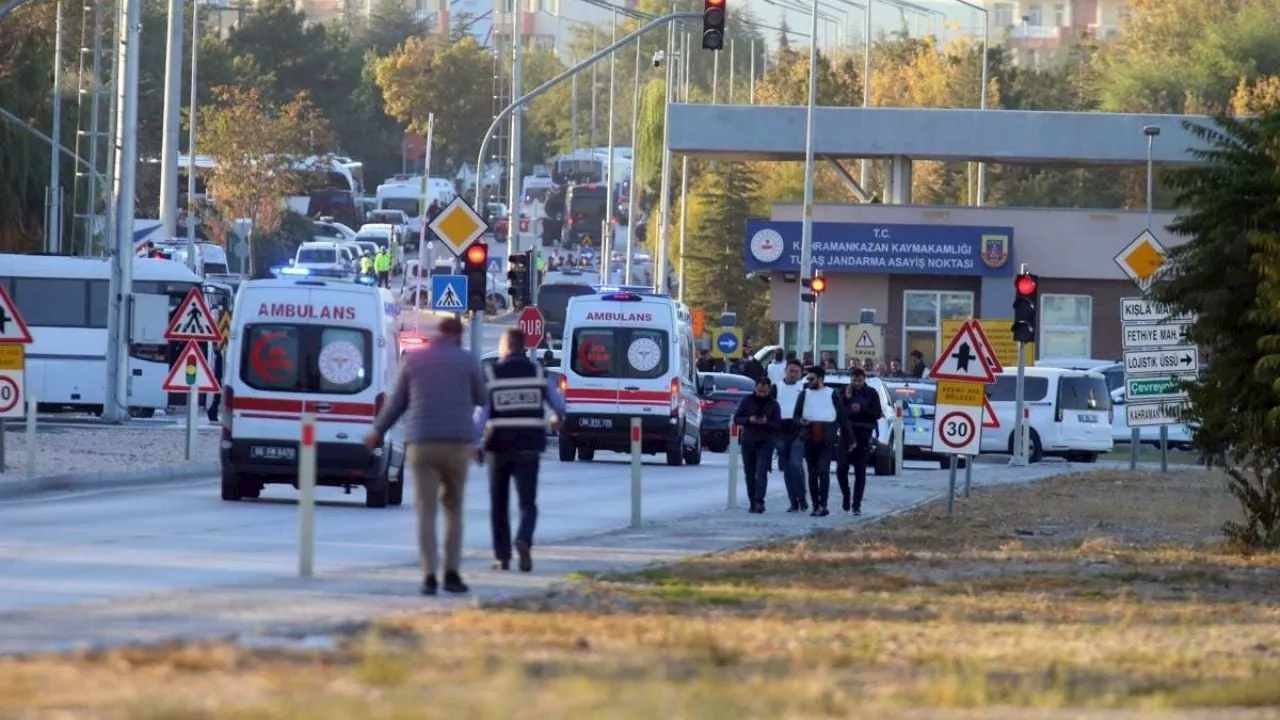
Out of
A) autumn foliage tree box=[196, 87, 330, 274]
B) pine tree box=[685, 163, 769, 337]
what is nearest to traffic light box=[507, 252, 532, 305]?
pine tree box=[685, 163, 769, 337]

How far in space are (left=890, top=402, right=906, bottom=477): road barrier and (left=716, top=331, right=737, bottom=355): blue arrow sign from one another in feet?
90.7

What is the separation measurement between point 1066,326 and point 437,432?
51610 mm

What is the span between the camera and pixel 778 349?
54.2 m

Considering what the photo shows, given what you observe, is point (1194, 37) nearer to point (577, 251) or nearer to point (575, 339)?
point (577, 251)

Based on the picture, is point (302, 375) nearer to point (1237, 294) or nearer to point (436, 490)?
point (1237, 294)

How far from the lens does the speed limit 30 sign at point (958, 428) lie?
26.9m

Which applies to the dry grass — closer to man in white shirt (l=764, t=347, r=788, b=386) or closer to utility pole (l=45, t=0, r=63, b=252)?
man in white shirt (l=764, t=347, r=788, b=386)

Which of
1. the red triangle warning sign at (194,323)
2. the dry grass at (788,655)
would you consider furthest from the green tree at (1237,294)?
the red triangle warning sign at (194,323)

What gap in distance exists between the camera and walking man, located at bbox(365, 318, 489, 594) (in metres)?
15.3

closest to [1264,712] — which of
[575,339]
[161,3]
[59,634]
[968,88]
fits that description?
[59,634]

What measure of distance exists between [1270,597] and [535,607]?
5.53m

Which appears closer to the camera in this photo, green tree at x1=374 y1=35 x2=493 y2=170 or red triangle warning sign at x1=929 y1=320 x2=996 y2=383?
red triangle warning sign at x1=929 y1=320 x2=996 y2=383

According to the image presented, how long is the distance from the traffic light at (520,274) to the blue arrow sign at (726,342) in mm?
26377

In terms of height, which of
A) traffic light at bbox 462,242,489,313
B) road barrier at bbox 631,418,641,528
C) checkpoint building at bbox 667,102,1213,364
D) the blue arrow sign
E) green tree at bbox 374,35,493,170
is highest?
green tree at bbox 374,35,493,170
